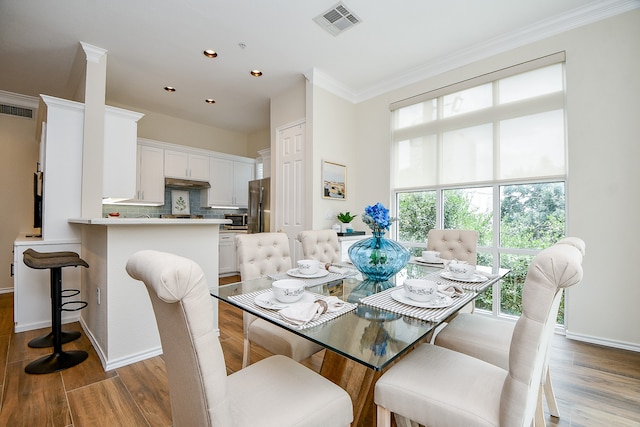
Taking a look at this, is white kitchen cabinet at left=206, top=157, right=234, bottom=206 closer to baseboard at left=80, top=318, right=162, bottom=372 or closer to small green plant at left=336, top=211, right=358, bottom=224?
small green plant at left=336, top=211, right=358, bottom=224

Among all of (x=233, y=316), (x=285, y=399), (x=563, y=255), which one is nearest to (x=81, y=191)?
(x=233, y=316)

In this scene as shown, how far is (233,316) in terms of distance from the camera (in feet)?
10.4

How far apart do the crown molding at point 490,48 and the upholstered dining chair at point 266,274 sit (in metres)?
2.54

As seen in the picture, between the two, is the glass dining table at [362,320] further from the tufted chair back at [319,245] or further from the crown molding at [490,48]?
the crown molding at [490,48]

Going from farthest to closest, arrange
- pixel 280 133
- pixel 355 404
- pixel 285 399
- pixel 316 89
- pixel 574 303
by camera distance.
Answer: pixel 280 133 → pixel 316 89 → pixel 574 303 → pixel 355 404 → pixel 285 399

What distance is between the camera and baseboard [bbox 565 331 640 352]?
2.32 meters

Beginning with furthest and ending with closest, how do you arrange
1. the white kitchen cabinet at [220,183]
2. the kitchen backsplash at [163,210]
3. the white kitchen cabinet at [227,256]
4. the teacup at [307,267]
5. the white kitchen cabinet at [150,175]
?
1. the white kitchen cabinet at [220,183]
2. the white kitchen cabinet at [227,256]
3. the kitchen backsplash at [163,210]
4. the white kitchen cabinet at [150,175]
5. the teacup at [307,267]

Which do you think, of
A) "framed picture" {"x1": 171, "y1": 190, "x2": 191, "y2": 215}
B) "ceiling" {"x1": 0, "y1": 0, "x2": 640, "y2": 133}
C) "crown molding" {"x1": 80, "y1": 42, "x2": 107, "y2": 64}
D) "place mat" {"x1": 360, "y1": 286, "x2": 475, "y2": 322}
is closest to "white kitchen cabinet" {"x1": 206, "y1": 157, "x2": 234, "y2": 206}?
"framed picture" {"x1": 171, "y1": 190, "x2": 191, "y2": 215}

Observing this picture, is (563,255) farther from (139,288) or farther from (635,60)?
(635,60)

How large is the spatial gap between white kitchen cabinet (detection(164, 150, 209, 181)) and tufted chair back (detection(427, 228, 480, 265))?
443 centimetres

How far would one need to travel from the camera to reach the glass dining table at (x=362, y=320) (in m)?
0.88

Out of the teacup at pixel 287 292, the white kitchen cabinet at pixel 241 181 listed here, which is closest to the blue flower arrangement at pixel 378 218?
the teacup at pixel 287 292

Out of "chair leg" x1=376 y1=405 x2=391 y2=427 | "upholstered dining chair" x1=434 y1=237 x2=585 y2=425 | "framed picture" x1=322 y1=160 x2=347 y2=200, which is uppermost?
"framed picture" x1=322 y1=160 x2=347 y2=200

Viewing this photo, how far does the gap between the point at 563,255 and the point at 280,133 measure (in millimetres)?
3917
